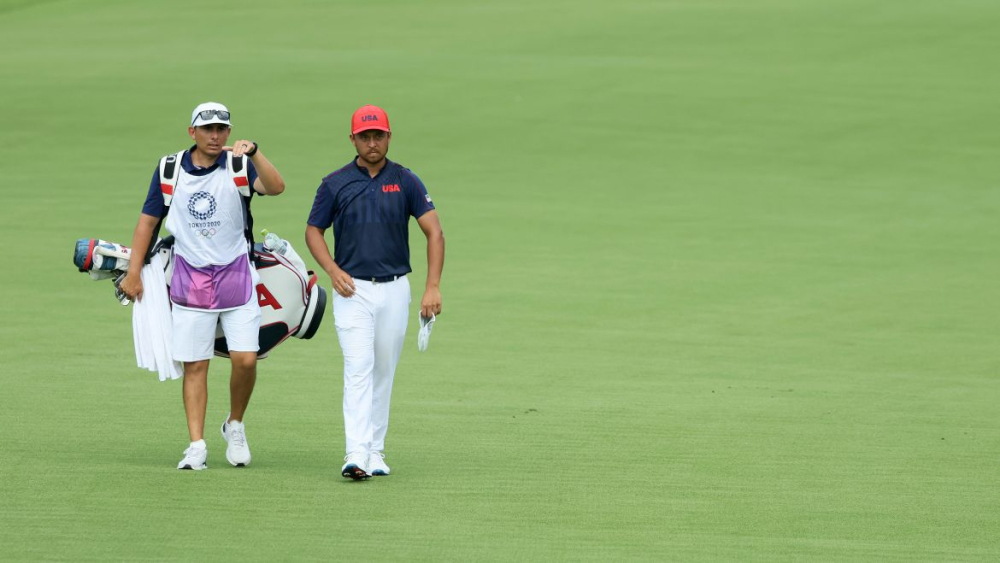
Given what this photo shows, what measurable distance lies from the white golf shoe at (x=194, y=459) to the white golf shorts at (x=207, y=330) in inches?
21.7

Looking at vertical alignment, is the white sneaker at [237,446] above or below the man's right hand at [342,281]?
below

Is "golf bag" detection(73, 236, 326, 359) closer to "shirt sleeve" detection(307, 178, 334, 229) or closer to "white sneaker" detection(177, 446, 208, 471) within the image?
"shirt sleeve" detection(307, 178, 334, 229)

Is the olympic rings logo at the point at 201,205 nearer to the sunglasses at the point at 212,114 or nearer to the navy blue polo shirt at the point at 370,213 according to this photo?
the sunglasses at the point at 212,114

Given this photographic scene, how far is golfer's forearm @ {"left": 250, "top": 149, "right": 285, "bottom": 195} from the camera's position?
8.48 meters

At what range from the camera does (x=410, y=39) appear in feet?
118

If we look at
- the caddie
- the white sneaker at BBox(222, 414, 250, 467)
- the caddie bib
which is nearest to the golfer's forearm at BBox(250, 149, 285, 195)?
the caddie

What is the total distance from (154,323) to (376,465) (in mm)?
1565

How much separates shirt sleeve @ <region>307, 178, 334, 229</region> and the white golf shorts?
0.64 m

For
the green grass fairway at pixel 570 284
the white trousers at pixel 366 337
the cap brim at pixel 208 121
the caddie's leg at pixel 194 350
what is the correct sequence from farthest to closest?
the caddie's leg at pixel 194 350 < the white trousers at pixel 366 337 < the cap brim at pixel 208 121 < the green grass fairway at pixel 570 284

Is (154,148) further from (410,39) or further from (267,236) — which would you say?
(267,236)

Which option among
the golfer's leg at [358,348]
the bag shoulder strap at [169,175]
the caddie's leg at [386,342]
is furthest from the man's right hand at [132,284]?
the caddie's leg at [386,342]

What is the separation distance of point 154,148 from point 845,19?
18.0 metres

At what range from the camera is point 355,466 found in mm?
8328

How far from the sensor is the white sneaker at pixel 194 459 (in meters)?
8.59
